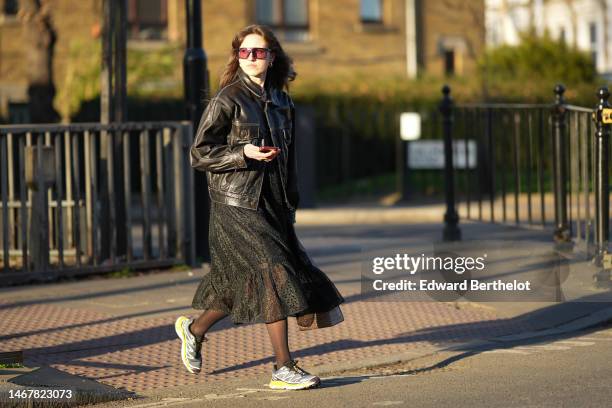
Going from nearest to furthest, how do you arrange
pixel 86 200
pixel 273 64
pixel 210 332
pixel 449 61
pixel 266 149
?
pixel 266 149, pixel 273 64, pixel 210 332, pixel 86 200, pixel 449 61

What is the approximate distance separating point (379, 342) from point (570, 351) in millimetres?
1186

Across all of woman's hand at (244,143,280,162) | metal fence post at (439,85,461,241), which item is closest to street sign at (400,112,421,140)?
metal fence post at (439,85,461,241)

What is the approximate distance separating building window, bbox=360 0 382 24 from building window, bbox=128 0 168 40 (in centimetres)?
517

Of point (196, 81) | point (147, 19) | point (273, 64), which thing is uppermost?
point (147, 19)

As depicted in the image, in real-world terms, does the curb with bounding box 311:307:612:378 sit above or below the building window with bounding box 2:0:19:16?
below

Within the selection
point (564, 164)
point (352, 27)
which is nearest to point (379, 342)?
point (564, 164)

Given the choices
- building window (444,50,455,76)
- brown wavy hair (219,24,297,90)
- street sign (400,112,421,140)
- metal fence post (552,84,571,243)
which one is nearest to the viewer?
brown wavy hair (219,24,297,90)

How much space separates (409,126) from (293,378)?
15.4 meters

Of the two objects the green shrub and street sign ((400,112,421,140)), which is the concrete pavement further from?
the green shrub

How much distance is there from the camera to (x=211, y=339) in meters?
8.50

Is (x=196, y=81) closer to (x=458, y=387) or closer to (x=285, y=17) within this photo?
(x=458, y=387)

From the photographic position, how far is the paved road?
21.4ft

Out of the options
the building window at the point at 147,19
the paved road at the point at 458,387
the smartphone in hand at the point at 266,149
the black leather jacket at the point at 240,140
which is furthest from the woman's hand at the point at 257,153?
the building window at the point at 147,19

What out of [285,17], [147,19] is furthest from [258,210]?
[285,17]
